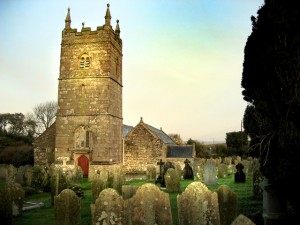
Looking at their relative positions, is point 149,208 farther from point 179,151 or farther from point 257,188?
point 179,151

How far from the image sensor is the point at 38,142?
86.8ft

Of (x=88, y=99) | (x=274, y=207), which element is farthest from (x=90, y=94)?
(x=274, y=207)

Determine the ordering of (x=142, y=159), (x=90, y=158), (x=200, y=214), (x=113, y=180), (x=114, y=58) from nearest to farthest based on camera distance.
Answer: (x=200, y=214), (x=113, y=180), (x=90, y=158), (x=114, y=58), (x=142, y=159)

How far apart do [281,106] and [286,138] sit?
0.76 meters

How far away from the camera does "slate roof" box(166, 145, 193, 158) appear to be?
3201 centimetres

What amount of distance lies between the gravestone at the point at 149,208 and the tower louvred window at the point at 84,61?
2082cm

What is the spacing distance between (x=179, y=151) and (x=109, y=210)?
2840 cm

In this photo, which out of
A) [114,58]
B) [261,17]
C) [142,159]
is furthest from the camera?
[142,159]

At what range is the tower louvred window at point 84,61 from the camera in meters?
24.9

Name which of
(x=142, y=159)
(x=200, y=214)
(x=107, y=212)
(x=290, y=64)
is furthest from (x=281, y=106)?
(x=142, y=159)

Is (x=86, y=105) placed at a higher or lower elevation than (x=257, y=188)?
higher

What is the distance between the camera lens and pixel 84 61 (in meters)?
25.0

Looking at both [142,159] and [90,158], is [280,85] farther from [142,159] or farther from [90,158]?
[142,159]

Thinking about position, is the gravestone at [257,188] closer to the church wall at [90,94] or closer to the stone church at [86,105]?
the stone church at [86,105]
